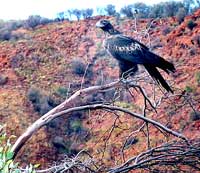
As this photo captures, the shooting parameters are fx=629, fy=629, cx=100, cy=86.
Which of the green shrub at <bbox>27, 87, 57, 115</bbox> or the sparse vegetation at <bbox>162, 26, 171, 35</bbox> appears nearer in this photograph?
the green shrub at <bbox>27, 87, 57, 115</bbox>

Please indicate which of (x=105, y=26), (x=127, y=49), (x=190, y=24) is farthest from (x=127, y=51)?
(x=190, y=24)

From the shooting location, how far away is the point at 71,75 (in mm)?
23859

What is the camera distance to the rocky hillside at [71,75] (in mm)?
18219

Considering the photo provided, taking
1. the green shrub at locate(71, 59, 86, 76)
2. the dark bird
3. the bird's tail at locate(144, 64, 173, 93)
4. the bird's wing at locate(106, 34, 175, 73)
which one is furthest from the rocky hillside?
the bird's tail at locate(144, 64, 173, 93)

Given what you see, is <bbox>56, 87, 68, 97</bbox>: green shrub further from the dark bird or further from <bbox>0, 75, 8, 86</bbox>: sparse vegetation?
the dark bird

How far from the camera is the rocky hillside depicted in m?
18.2

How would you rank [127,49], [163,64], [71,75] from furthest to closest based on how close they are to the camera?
[71,75] → [127,49] → [163,64]

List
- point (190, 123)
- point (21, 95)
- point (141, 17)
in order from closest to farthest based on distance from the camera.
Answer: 1. point (190, 123)
2. point (21, 95)
3. point (141, 17)

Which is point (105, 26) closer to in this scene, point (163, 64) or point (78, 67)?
point (163, 64)

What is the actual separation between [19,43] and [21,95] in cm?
555

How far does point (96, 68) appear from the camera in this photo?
79.5 ft

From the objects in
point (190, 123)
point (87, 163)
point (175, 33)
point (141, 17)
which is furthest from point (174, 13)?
point (87, 163)

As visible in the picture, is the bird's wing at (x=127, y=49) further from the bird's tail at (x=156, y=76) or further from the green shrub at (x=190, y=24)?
the green shrub at (x=190, y=24)

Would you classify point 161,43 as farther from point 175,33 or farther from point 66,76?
point 66,76
